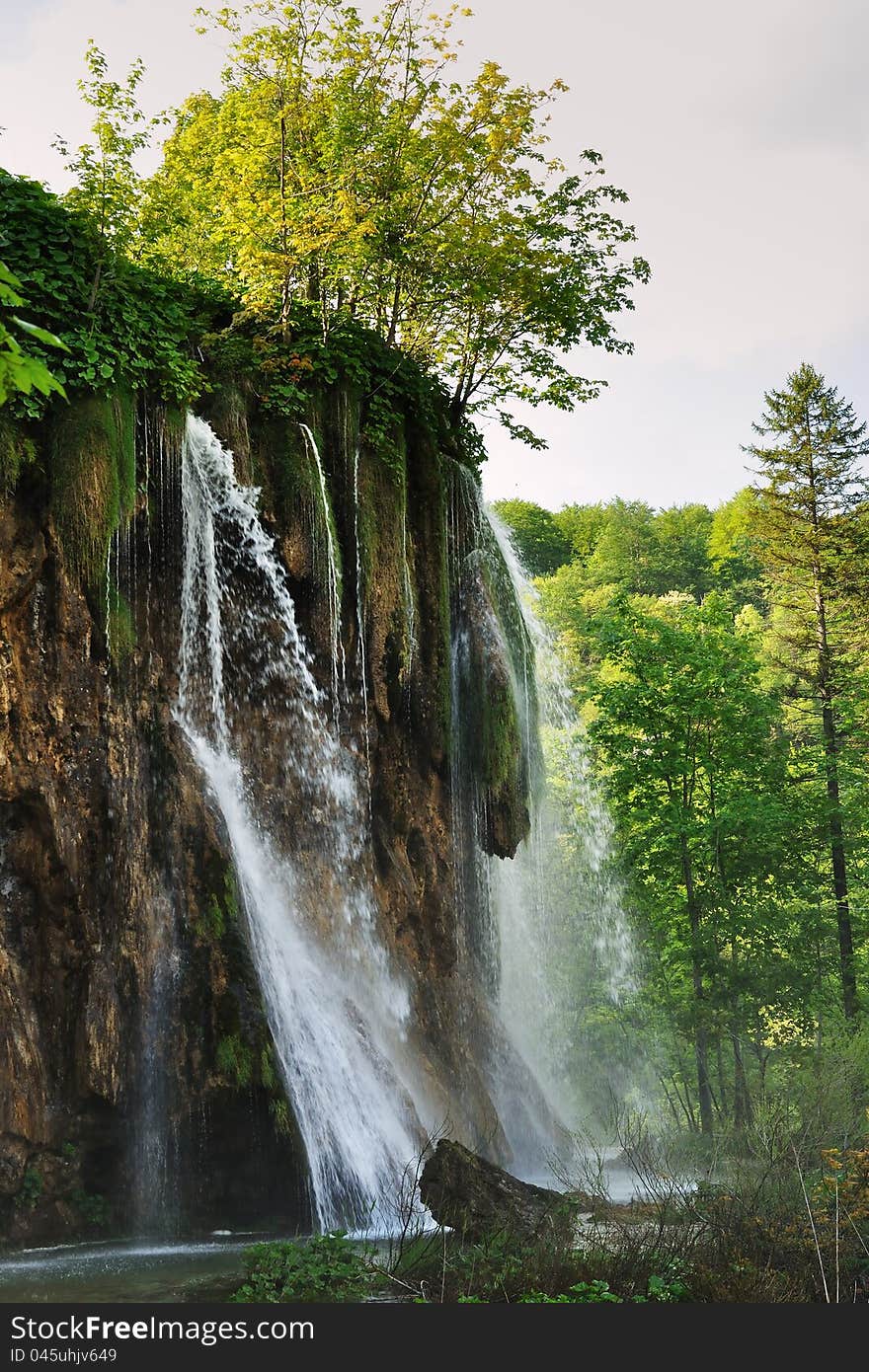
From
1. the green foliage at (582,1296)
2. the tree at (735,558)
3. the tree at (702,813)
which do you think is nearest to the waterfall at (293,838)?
the green foliage at (582,1296)

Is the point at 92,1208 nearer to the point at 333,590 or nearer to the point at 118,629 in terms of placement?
the point at 118,629

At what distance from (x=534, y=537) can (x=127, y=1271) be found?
6210cm

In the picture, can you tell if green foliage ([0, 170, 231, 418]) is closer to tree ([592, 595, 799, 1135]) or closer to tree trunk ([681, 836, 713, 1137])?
tree ([592, 595, 799, 1135])

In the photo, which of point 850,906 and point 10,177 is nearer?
point 10,177

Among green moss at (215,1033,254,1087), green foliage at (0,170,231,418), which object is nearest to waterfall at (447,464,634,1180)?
green moss at (215,1033,254,1087)

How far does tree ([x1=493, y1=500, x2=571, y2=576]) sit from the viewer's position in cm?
6900

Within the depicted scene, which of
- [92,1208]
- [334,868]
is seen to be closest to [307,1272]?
[92,1208]

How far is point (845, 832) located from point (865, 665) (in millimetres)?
4408

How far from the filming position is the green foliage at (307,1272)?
821 centimetres

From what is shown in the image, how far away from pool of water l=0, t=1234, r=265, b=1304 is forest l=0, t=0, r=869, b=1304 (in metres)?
0.40

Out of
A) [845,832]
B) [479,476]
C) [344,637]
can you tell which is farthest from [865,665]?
[344,637]

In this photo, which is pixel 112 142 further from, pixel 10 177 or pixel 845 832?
pixel 845 832

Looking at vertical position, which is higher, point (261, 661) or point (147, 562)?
point (147, 562)

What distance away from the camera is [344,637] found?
53.0 feet
